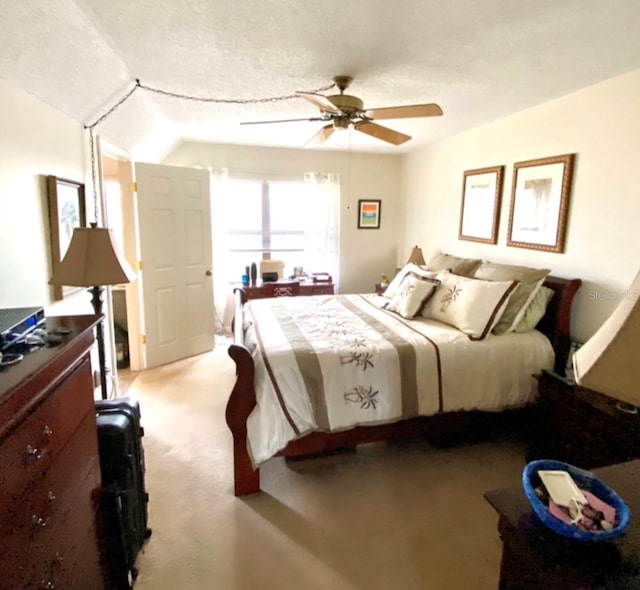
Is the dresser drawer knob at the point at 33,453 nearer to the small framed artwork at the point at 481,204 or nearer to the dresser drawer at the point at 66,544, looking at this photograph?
the dresser drawer at the point at 66,544

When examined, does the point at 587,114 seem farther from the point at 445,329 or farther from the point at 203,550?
the point at 203,550

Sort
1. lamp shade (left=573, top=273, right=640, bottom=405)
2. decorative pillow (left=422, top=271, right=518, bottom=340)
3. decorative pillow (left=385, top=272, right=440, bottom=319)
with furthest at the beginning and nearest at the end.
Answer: decorative pillow (left=385, top=272, right=440, bottom=319)
decorative pillow (left=422, top=271, right=518, bottom=340)
lamp shade (left=573, top=273, right=640, bottom=405)

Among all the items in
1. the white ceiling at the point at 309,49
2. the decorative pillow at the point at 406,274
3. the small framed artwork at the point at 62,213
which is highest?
the white ceiling at the point at 309,49

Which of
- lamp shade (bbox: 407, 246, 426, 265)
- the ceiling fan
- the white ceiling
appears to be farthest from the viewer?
lamp shade (bbox: 407, 246, 426, 265)

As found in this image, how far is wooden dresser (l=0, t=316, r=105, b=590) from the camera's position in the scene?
0.85m

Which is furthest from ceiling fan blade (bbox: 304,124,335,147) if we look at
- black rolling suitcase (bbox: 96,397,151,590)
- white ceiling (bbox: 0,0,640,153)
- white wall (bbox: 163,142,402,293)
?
black rolling suitcase (bbox: 96,397,151,590)

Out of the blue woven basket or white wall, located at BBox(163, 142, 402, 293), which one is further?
white wall, located at BBox(163, 142, 402, 293)

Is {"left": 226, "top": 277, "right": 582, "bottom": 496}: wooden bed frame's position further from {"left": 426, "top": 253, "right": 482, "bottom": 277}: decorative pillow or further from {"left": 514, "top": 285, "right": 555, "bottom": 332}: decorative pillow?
{"left": 426, "top": 253, "right": 482, "bottom": 277}: decorative pillow

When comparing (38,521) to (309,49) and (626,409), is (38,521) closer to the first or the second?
(309,49)

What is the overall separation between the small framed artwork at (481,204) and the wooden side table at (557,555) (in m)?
2.80

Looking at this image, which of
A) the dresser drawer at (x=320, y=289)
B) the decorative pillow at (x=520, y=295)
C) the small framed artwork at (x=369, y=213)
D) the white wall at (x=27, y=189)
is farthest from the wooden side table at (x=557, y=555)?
the small framed artwork at (x=369, y=213)

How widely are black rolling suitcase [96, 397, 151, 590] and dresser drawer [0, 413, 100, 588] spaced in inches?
7.6

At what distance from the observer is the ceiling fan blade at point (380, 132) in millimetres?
2640

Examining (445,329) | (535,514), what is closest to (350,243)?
(445,329)
